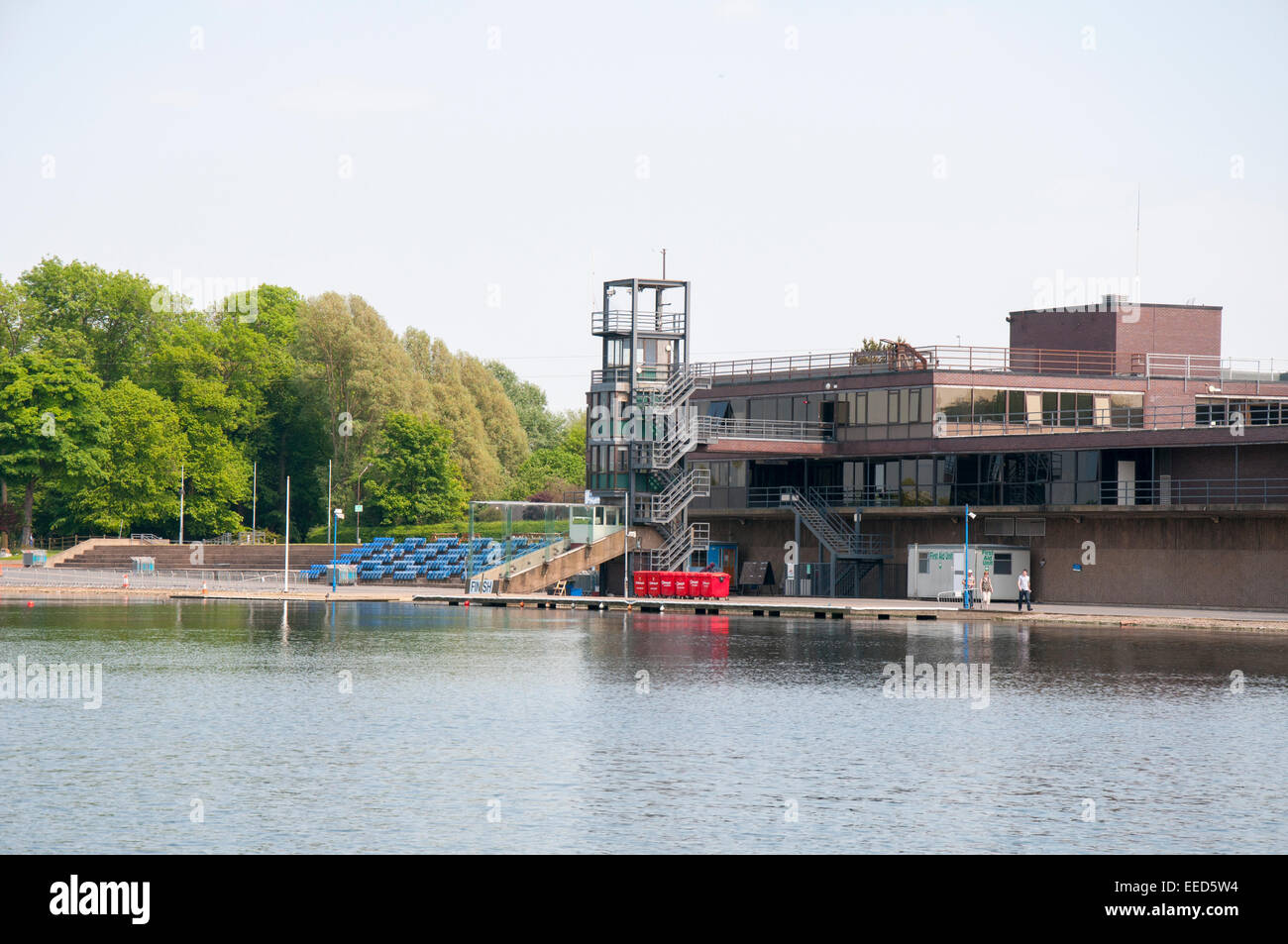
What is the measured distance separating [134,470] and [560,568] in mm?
49205

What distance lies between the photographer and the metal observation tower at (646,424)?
7544cm

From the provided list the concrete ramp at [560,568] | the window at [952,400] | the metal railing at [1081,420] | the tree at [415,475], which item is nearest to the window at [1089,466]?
the metal railing at [1081,420]

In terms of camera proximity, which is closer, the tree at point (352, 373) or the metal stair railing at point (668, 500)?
the metal stair railing at point (668, 500)

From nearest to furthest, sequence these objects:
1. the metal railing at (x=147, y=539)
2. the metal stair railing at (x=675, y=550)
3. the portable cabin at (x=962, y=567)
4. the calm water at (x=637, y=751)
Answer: the calm water at (x=637, y=751) < the portable cabin at (x=962, y=567) < the metal stair railing at (x=675, y=550) < the metal railing at (x=147, y=539)

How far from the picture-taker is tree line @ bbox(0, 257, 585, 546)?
371ft

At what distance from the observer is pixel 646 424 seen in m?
75.4

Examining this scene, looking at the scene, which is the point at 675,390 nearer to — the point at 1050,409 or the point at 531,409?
the point at 1050,409

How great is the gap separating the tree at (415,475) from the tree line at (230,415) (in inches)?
4.4

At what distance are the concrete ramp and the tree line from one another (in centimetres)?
3807

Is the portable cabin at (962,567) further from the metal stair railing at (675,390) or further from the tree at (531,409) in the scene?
the tree at (531,409)

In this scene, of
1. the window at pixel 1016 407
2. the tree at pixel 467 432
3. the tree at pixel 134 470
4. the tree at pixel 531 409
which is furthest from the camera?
the tree at pixel 531 409

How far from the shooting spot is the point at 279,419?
130500 millimetres

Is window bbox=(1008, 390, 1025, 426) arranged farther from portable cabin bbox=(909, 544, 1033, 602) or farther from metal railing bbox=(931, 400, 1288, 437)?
portable cabin bbox=(909, 544, 1033, 602)
